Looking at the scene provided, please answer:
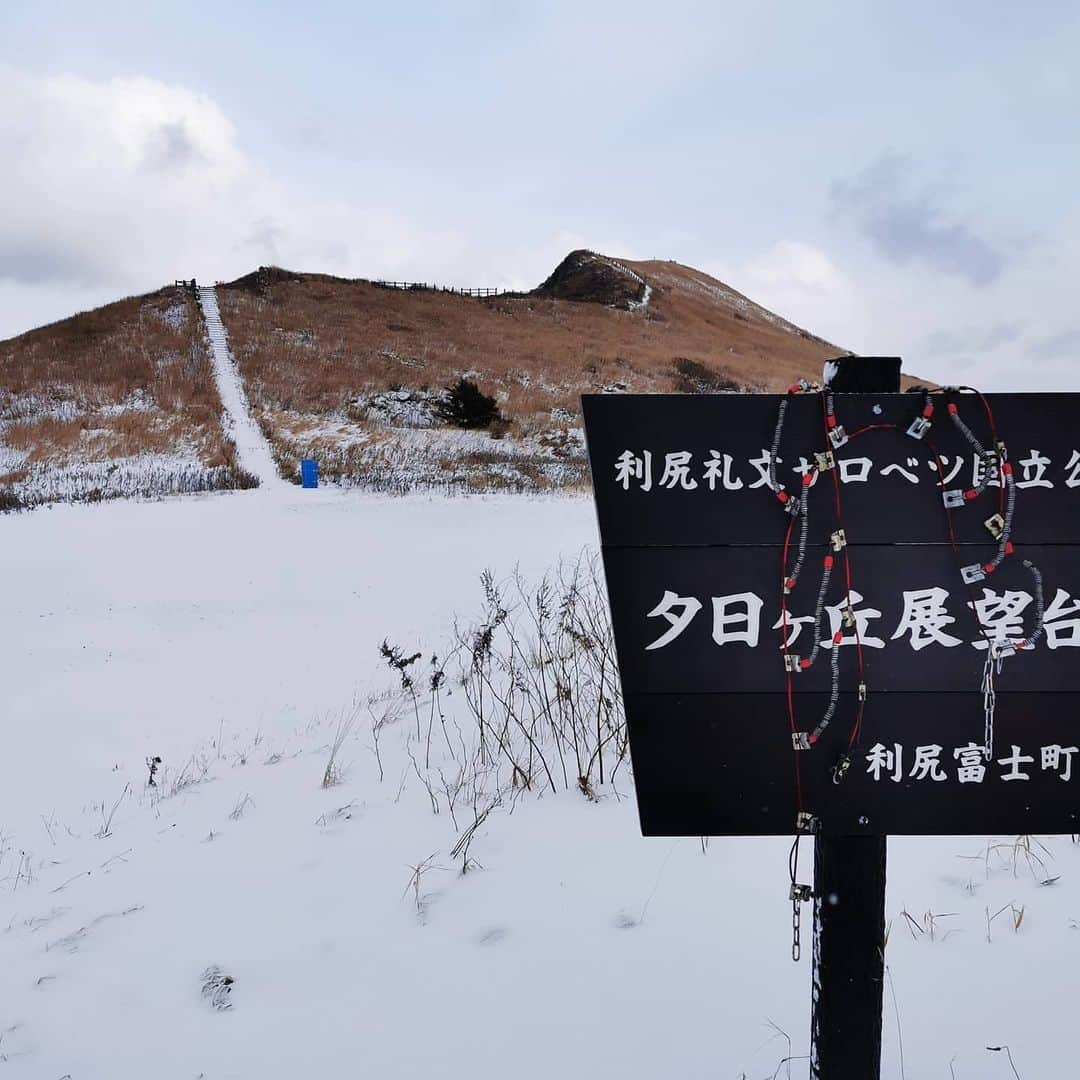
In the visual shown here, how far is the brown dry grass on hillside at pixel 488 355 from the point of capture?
21672 mm

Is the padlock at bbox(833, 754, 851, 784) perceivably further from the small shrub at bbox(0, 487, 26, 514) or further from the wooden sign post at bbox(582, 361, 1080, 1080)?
the small shrub at bbox(0, 487, 26, 514)

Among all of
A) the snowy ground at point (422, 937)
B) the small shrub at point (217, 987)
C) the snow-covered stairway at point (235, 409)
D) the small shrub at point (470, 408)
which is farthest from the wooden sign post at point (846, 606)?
the small shrub at point (470, 408)

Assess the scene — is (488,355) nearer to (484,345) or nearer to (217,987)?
(484,345)

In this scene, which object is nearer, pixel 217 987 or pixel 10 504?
pixel 217 987

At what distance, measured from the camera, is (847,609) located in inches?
55.2

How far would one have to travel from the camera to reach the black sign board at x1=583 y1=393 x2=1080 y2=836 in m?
1.39

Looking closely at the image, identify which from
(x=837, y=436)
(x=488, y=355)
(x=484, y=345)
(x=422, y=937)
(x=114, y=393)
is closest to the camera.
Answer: (x=837, y=436)

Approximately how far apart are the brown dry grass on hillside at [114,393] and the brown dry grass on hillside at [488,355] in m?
1.80

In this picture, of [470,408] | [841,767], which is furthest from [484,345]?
[841,767]

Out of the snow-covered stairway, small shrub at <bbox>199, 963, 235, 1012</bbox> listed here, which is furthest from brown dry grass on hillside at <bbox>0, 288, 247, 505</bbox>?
small shrub at <bbox>199, 963, 235, 1012</bbox>

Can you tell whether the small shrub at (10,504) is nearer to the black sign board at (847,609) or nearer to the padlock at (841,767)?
the black sign board at (847,609)

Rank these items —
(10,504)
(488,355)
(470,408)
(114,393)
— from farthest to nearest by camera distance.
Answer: (488,355), (114,393), (470,408), (10,504)

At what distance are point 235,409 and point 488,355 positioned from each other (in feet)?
36.8

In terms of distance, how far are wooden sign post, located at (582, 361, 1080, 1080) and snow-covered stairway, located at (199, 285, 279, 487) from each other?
14131 millimetres
